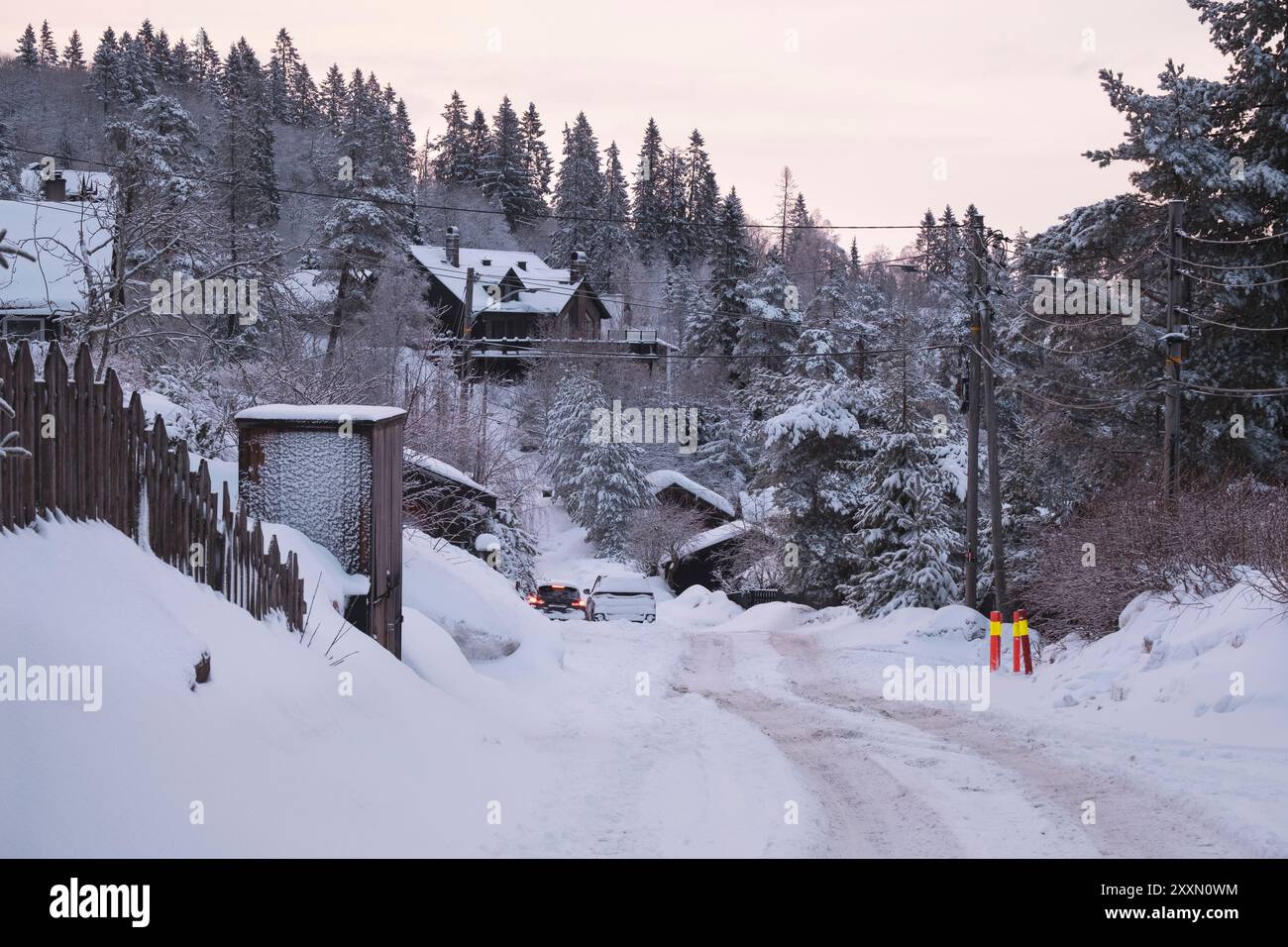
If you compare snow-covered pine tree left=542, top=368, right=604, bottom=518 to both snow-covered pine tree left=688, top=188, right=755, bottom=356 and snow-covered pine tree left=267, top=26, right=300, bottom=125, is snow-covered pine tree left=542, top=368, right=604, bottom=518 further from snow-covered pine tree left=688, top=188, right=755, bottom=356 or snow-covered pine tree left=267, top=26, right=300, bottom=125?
snow-covered pine tree left=267, top=26, right=300, bottom=125

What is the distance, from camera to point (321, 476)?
10797 millimetres

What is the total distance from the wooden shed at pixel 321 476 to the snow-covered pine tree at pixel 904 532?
1832 centimetres

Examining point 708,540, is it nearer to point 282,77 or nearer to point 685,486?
point 685,486

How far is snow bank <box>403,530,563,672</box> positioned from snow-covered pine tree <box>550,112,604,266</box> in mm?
79049

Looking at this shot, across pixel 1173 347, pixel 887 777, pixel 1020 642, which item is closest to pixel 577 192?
pixel 1173 347

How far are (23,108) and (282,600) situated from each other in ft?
399

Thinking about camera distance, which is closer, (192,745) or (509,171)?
(192,745)

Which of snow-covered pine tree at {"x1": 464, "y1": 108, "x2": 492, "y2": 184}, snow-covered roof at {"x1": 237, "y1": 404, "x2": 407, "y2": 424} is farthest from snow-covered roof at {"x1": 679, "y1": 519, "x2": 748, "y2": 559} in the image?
snow-covered pine tree at {"x1": 464, "y1": 108, "x2": 492, "y2": 184}

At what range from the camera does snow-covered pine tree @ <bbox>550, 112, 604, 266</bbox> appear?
315 ft

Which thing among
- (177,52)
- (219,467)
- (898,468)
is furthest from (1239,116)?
(177,52)

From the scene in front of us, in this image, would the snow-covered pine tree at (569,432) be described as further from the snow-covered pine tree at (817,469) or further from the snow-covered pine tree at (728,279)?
the snow-covered pine tree at (817,469)

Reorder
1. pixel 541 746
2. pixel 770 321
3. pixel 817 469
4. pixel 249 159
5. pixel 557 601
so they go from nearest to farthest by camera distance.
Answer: pixel 541 746 → pixel 557 601 → pixel 817 469 → pixel 770 321 → pixel 249 159

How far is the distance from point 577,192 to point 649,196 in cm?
1463

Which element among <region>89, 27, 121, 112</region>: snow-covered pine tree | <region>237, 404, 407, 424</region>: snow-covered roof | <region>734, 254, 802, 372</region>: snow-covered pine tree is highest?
<region>89, 27, 121, 112</region>: snow-covered pine tree
